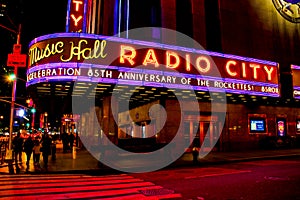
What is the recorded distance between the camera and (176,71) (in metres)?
17.8

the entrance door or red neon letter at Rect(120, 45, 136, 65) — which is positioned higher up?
red neon letter at Rect(120, 45, 136, 65)

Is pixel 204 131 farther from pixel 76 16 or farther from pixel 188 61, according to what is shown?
pixel 76 16

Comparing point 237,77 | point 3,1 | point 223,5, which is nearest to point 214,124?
point 237,77

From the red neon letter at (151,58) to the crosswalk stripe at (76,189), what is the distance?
863cm

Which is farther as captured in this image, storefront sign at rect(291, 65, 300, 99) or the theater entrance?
storefront sign at rect(291, 65, 300, 99)

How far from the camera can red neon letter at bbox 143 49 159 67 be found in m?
16.7

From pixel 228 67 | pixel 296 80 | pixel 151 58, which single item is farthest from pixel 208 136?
pixel 151 58

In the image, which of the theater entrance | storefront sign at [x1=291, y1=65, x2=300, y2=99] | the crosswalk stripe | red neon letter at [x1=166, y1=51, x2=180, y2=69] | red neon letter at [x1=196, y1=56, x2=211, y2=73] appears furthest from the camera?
storefront sign at [x1=291, y1=65, x2=300, y2=99]

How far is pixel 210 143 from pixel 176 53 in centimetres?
962

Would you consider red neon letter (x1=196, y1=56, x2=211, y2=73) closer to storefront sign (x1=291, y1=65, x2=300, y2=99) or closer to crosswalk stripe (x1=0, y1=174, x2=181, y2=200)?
storefront sign (x1=291, y1=65, x2=300, y2=99)

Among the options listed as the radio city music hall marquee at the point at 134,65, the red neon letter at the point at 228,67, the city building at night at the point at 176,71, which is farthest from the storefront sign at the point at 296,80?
the red neon letter at the point at 228,67

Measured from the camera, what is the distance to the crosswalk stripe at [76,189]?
7.53 meters

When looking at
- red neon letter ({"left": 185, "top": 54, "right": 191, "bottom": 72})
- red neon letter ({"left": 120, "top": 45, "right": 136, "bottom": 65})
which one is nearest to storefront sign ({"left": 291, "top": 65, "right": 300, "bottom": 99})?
red neon letter ({"left": 185, "top": 54, "right": 191, "bottom": 72})

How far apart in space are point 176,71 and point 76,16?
851 centimetres
